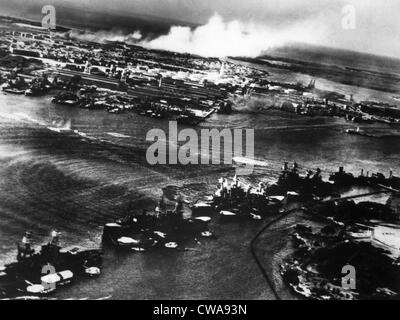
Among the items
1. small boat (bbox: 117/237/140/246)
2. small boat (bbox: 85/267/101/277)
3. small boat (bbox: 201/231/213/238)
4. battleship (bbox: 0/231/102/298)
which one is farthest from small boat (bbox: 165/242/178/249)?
small boat (bbox: 85/267/101/277)

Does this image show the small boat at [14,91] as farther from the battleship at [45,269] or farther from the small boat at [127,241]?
the small boat at [127,241]

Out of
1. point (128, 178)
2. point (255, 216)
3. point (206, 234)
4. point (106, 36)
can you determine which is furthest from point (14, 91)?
point (255, 216)

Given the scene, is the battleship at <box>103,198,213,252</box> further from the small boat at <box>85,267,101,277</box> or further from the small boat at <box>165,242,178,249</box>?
the small boat at <box>85,267,101,277</box>

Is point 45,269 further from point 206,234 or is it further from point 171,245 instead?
point 206,234

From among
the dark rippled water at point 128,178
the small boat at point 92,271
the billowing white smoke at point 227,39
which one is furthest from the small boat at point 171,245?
the billowing white smoke at point 227,39

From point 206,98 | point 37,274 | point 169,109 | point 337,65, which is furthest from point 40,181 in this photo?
point 337,65
